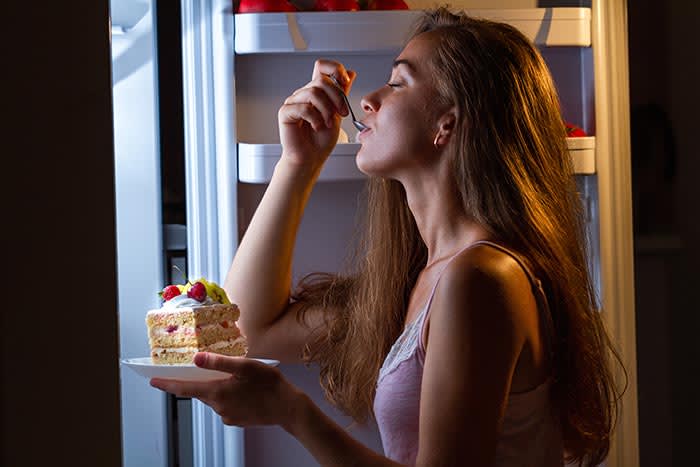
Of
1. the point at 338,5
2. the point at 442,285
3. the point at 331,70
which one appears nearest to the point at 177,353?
the point at 442,285

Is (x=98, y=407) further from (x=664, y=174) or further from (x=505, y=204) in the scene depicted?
(x=664, y=174)

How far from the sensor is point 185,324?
1.18 m

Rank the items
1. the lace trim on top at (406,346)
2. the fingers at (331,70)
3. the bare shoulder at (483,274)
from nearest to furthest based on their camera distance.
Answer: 1. the bare shoulder at (483,274)
2. the lace trim on top at (406,346)
3. the fingers at (331,70)

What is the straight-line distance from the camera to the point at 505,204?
1.14 metres

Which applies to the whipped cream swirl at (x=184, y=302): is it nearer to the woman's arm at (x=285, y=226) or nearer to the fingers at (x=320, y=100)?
the woman's arm at (x=285, y=226)

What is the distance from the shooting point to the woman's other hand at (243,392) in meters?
0.94

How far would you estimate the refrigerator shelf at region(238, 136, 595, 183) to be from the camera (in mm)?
1407

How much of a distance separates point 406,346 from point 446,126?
318mm

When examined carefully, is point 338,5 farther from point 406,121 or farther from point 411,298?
point 411,298

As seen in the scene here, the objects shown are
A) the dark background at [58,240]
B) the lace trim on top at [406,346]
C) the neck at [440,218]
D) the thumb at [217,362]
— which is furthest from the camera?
the neck at [440,218]

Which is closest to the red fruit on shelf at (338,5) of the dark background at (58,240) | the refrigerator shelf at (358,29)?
the refrigerator shelf at (358,29)

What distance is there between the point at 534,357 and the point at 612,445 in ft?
1.71

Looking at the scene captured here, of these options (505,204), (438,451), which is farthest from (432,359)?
(505,204)

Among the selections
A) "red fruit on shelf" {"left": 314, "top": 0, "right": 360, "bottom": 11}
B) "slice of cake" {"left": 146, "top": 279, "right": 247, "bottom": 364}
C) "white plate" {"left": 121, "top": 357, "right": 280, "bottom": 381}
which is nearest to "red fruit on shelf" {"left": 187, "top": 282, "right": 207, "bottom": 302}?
"slice of cake" {"left": 146, "top": 279, "right": 247, "bottom": 364}
